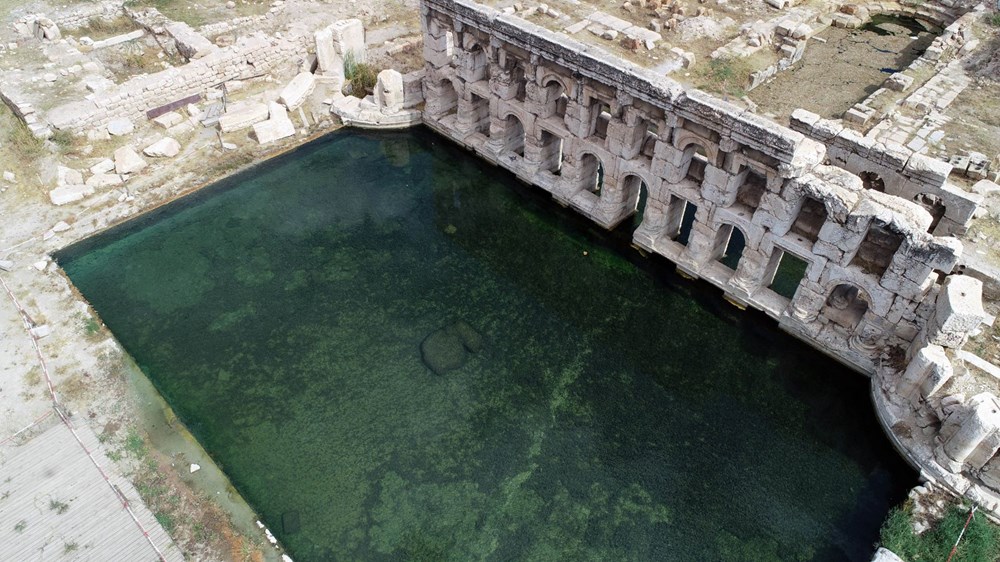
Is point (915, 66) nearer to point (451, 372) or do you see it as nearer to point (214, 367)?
point (451, 372)

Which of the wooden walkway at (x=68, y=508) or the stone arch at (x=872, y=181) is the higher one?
the stone arch at (x=872, y=181)

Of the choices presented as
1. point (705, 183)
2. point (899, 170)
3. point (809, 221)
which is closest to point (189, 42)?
point (705, 183)

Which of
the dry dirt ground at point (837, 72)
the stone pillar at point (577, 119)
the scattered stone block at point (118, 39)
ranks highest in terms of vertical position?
the stone pillar at point (577, 119)

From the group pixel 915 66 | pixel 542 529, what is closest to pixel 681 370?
pixel 542 529

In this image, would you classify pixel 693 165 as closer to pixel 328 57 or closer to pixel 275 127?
pixel 275 127

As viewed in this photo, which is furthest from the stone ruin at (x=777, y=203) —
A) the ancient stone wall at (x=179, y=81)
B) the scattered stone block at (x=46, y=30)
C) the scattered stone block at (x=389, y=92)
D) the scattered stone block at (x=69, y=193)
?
the scattered stone block at (x=46, y=30)

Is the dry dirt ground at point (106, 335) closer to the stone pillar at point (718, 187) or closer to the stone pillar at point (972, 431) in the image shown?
the stone pillar at point (718, 187)

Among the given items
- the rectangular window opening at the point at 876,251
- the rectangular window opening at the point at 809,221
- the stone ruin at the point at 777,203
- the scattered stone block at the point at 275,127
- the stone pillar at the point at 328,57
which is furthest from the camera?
the stone pillar at the point at 328,57

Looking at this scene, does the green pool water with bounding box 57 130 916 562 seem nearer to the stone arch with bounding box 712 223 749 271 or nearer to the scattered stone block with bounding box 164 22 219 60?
the stone arch with bounding box 712 223 749 271
